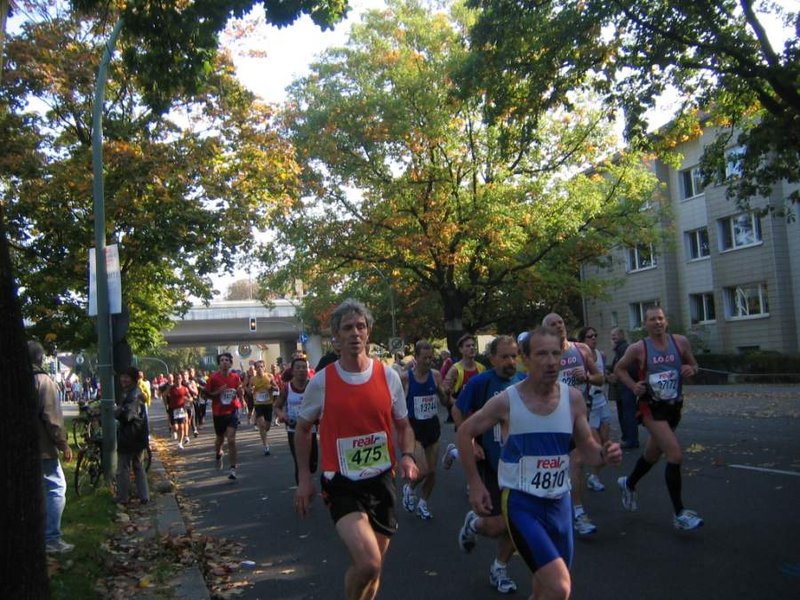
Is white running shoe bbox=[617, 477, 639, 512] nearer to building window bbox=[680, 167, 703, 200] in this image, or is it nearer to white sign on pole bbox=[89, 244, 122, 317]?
white sign on pole bbox=[89, 244, 122, 317]

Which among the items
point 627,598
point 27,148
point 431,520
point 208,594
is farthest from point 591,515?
point 27,148

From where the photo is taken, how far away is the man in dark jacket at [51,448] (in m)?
7.24

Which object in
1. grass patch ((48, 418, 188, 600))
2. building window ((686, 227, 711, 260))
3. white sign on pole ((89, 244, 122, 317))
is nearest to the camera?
grass patch ((48, 418, 188, 600))

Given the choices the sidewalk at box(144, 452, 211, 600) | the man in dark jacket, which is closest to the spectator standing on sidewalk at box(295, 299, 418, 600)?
the sidewalk at box(144, 452, 211, 600)

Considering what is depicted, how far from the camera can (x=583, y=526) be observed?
705 centimetres

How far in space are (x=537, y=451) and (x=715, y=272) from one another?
34.5 meters

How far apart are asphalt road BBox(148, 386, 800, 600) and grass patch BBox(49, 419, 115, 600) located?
1083 mm

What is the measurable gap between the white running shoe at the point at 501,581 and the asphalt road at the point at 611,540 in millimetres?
63

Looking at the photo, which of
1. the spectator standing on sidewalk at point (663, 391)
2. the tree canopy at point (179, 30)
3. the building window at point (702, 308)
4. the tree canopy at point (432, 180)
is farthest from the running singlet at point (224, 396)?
the building window at point (702, 308)

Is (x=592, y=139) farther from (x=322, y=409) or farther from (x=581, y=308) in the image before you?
(x=322, y=409)

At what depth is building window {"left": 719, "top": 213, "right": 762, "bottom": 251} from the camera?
112 feet

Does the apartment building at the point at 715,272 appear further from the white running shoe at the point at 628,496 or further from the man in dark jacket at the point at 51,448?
the man in dark jacket at the point at 51,448

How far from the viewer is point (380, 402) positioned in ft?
16.0

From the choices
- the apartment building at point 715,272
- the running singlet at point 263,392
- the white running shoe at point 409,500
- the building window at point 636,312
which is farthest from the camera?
the building window at point 636,312
